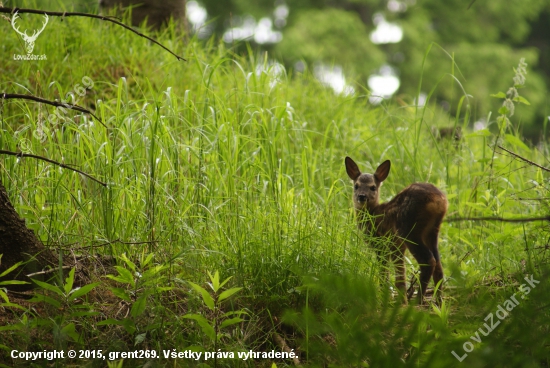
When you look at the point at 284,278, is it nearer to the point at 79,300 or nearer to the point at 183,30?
the point at 79,300

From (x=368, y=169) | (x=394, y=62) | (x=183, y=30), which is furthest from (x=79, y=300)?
(x=394, y=62)

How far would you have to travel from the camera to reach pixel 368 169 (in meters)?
5.70

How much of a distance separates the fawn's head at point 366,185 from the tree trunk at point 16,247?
2.34m

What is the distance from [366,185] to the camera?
4.62 metres

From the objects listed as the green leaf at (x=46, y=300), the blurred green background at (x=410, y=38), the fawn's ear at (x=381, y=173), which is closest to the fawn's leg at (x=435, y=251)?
the fawn's ear at (x=381, y=173)

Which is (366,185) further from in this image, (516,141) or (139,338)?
(139,338)

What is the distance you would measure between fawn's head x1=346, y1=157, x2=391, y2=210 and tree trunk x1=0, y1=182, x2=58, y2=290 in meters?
2.34

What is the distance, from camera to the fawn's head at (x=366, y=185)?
456 centimetres

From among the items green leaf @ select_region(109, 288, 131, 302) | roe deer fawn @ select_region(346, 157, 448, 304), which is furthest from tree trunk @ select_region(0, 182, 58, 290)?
roe deer fawn @ select_region(346, 157, 448, 304)

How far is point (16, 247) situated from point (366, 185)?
2.58 meters

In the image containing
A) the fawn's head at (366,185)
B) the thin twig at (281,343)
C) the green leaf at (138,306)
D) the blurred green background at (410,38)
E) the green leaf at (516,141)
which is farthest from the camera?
the blurred green background at (410,38)

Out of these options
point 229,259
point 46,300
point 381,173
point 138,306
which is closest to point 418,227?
point 381,173

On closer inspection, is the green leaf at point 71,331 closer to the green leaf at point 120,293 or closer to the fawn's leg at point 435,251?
the green leaf at point 120,293

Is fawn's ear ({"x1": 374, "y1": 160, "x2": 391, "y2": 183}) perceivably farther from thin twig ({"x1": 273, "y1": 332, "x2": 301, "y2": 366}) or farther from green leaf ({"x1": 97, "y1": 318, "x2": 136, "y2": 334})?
green leaf ({"x1": 97, "y1": 318, "x2": 136, "y2": 334})
